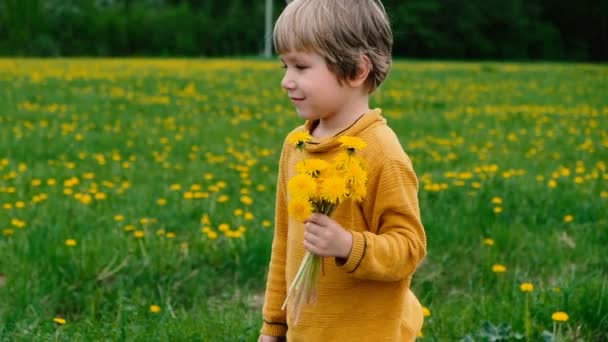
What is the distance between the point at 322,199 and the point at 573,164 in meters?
5.10

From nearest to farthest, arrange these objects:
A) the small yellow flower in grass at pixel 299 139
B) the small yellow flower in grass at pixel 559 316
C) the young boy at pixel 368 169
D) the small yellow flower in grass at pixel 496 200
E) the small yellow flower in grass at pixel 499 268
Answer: the small yellow flower in grass at pixel 299 139 < the young boy at pixel 368 169 < the small yellow flower in grass at pixel 559 316 < the small yellow flower in grass at pixel 499 268 < the small yellow flower in grass at pixel 496 200

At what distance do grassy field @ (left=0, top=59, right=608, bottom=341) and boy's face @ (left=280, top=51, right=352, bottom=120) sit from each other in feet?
3.77

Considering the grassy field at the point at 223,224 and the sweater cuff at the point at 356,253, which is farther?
the grassy field at the point at 223,224

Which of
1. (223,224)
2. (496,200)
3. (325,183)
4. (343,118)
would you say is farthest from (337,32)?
(496,200)

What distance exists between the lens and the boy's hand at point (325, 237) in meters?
1.66

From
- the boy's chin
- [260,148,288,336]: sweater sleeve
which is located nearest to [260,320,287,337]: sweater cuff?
[260,148,288,336]: sweater sleeve

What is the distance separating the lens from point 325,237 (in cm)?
167

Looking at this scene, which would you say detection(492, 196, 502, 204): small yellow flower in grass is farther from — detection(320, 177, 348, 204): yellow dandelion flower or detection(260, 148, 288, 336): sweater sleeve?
detection(320, 177, 348, 204): yellow dandelion flower

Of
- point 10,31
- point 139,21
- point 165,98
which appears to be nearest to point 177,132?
point 165,98

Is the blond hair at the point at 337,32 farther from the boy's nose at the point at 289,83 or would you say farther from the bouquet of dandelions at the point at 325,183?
the bouquet of dandelions at the point at 325,183

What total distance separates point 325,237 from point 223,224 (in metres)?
2.49

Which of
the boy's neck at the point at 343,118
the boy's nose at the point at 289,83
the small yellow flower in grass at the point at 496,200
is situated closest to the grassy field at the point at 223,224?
the small yellow flower in grass at the point at 496,200

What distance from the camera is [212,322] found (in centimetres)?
291

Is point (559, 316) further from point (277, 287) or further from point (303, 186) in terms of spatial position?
point (303, 186)
